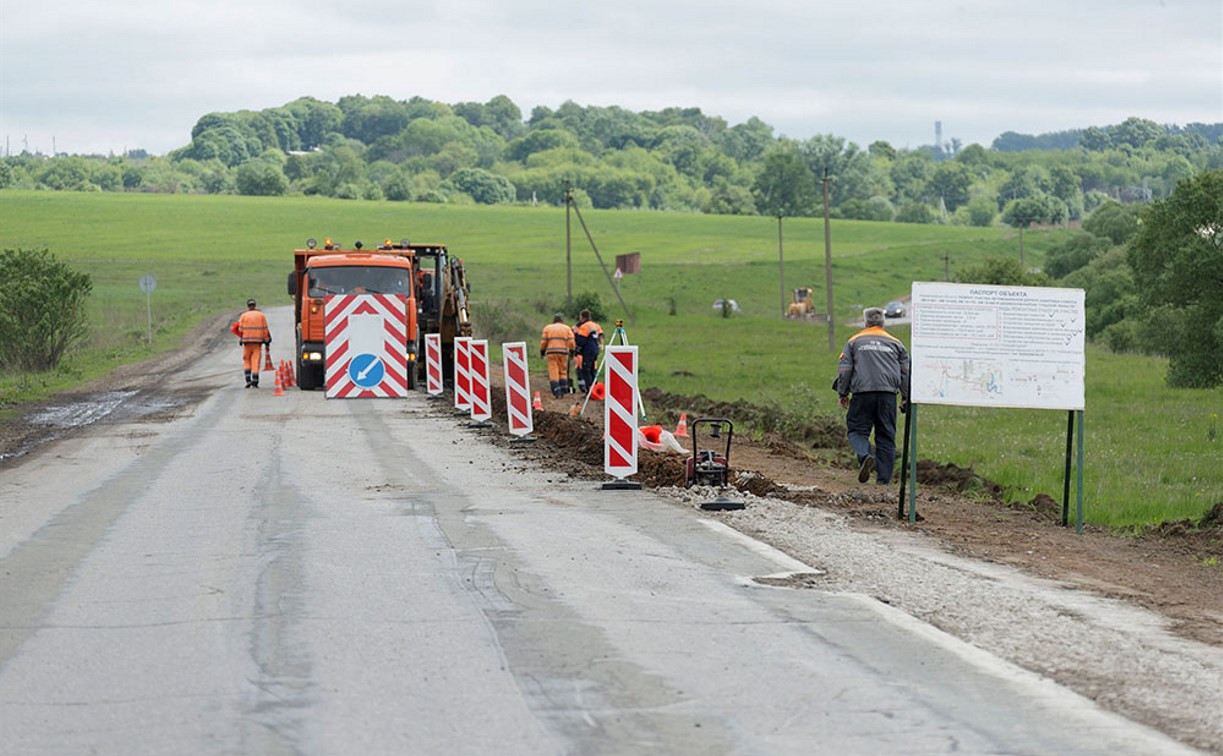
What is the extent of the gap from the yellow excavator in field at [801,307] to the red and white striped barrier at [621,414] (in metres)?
74.5

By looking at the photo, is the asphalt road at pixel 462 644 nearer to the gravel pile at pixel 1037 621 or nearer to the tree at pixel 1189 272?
the gravel pile at pixel 1037 621

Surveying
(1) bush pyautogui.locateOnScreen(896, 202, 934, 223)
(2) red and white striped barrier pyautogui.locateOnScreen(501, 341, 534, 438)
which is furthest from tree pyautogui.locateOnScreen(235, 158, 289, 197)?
(2) red and white striped barrier pyautogui.locateOnScreen(501, 341, 534, 438)

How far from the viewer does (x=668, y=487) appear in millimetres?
16578

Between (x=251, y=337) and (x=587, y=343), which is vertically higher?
(x=587, y=343)

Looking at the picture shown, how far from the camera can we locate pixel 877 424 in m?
16.6

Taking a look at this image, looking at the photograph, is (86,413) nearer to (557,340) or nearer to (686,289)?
(557,340)

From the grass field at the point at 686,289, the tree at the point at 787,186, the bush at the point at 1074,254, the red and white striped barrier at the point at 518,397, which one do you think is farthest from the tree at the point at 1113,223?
the red and white striped barrier at the point at 518,397

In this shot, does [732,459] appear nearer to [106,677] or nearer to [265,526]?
[265,526]

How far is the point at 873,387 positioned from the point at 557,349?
16.4 meters

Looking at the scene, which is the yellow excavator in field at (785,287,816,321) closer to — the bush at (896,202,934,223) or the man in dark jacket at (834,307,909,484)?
the man in dark jacket at (834,307,909,484)

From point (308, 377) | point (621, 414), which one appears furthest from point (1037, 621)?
point (308, 377)

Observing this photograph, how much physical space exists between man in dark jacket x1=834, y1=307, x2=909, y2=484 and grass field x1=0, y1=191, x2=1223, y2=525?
167cm

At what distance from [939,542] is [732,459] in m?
7.81

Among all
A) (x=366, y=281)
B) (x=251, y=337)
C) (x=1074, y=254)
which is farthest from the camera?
(x=1074, y=254)
